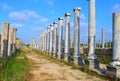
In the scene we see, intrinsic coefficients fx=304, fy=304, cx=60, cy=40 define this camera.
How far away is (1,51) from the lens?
18891 mm

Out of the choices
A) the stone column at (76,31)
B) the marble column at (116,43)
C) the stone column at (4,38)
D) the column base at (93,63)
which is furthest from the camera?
the stone column at (76,31)

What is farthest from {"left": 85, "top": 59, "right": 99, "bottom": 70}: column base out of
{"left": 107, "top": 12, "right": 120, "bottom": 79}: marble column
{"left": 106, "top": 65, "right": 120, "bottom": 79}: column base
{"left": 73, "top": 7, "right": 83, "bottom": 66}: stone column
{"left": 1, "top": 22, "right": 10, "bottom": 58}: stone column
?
{"left": 1, "top": 22, "right": 10, "bottom": 58}: stone column

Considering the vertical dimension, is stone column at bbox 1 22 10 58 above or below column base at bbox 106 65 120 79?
above

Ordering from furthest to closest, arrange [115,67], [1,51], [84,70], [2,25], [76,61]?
[76,61] < [1,51] < [2,25] < [84,70] < [115,67]

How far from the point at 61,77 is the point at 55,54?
818 inches

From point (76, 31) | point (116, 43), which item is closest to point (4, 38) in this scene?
point (76, 31)

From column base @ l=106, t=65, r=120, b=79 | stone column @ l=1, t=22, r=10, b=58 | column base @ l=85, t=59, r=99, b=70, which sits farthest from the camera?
stone column @ l=1, t=22, r=10, b=58

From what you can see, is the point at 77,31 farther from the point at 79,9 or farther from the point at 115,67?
the point at 115,67

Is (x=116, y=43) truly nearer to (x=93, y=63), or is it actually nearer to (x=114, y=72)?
(x=114, y=72)

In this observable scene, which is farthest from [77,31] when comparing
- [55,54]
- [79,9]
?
[55,54]

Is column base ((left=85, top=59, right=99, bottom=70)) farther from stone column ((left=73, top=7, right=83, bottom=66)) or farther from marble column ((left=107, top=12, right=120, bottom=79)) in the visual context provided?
stone column ((left=73, top=7, right=83, bottom=66))

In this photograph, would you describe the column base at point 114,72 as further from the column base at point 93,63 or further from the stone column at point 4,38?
the stone column at point 4,38

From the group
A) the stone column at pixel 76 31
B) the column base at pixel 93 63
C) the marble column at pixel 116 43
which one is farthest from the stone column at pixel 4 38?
the marble column at pixel 116 43

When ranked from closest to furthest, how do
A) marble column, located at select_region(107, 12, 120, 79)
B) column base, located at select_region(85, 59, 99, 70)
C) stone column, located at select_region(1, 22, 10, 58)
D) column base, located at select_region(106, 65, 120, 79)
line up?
column base, located at select_region(106, 65, 120, 79) → marble column, located at select_region(107, 12, 120, 79) → column base, located at select_region(85, 59, 99, 70) → stone column, located at select_region(1, 22, 10, 58)
